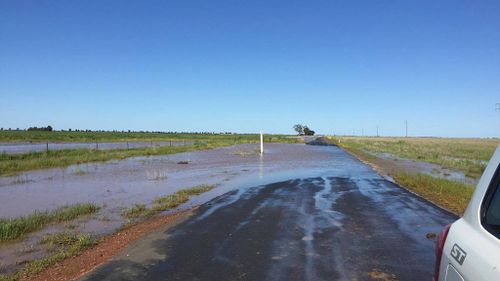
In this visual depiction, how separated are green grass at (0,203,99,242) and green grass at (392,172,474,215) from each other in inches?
377

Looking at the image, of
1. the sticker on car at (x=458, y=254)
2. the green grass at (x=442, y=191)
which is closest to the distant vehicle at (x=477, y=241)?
the sticker on car at (x=458, y=254)

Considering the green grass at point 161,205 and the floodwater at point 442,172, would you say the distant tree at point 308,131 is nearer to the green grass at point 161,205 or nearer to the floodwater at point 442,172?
the floodwater at point 442,172

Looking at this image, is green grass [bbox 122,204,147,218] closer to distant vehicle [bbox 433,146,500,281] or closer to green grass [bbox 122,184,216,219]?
green grass [bbox 122,184,216,219]

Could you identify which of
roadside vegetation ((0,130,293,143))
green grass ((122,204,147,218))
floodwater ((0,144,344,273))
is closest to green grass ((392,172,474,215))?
floodwater ((0,144,344,273))

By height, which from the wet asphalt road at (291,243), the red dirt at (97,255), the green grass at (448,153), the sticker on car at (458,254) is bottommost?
the green grass at (448,153)

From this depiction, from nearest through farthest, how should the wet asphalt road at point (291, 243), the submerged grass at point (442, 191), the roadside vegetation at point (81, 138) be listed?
the wet asphalt road at point (291, 243), the submerged grass at point (442, 191), the roadside vegetation at point (81, 138)

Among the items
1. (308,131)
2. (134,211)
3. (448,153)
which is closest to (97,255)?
(134,211)

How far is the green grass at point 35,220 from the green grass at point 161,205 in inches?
44.3

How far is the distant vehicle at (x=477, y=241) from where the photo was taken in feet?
8.13

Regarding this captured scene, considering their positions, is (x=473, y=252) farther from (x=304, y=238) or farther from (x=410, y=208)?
(x=410, y=208)

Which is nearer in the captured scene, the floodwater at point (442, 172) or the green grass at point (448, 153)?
the floodwater at point (442, 172)

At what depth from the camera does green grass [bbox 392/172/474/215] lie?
1352 cm

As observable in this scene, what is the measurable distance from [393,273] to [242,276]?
1.99 m

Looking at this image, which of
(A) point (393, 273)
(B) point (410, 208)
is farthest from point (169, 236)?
(B) point (410, 208)
